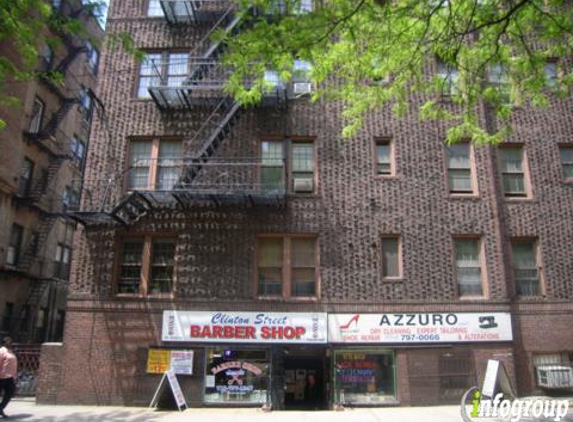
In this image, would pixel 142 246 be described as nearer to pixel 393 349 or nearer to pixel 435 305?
pixel 393 349

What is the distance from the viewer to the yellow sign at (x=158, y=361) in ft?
45.7

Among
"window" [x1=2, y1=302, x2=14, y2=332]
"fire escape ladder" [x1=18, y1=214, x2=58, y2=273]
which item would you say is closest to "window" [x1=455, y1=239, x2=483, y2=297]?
"fire escape ladder" [x1=18, y1=214, x2=58, y2=273]

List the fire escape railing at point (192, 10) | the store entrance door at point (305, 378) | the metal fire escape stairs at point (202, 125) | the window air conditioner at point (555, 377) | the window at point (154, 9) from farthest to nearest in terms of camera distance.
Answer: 1. the window at point (154, 9)
2. the fire escape railing at point (192, 10)
3. the store entrance door at point (305, 378)
4. the metal fire escape stairs at point (202, 125)
5. the window air conditioner at point (555, 377)

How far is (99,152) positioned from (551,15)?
1349 cm

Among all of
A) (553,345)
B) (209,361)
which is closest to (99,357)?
(209,361)

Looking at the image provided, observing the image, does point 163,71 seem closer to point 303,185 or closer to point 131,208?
point 131,208

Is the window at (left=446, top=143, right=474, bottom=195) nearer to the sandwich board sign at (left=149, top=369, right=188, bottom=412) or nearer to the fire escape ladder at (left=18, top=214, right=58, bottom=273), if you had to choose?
the sandwich board sign at (left=149, top=369, right=188, bottom=412)

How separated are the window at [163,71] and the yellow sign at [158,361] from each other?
28.6ft

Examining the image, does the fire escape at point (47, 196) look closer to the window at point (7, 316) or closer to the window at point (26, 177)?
the window at point (26, 177)

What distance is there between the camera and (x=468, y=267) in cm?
1512

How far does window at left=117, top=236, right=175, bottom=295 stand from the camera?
48.9 feet

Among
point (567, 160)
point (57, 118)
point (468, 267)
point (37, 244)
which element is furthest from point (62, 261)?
point (567, 160)

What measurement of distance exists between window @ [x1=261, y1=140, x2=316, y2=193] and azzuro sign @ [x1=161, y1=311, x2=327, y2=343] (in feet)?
13.7

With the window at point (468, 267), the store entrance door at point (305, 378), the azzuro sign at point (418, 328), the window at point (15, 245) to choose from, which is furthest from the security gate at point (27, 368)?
the window at point (468, 267)
